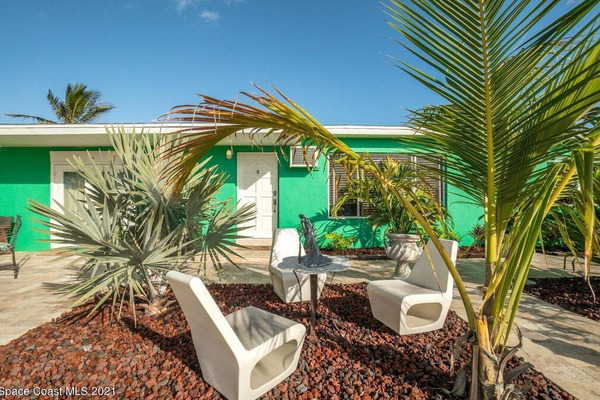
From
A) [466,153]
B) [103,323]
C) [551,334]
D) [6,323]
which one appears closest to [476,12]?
[466,153]

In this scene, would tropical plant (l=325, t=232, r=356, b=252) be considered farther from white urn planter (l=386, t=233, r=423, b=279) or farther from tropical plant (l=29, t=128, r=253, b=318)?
tropical plant (l=29, t=128, r=253, b=318)

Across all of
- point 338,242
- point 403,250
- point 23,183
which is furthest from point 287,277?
point 23,183

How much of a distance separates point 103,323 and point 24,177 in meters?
7.43

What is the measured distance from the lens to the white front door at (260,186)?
26.5 ft

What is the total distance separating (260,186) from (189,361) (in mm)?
5983

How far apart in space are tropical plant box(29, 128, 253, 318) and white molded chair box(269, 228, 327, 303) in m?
0.76

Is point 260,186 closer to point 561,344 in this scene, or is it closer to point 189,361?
point 189,361

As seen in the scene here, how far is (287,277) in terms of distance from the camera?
3598 mm

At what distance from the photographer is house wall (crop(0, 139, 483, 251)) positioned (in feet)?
25.4

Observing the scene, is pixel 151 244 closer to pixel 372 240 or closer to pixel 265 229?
pixel 265 229

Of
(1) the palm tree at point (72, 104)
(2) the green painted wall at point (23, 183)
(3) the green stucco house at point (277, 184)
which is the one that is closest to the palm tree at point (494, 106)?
(3) the green stucco house at point (277, 184)

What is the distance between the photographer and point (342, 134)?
7348mm

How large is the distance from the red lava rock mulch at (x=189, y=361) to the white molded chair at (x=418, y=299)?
4.3 inches

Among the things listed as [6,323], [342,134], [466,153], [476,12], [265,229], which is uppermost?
[342,134]
